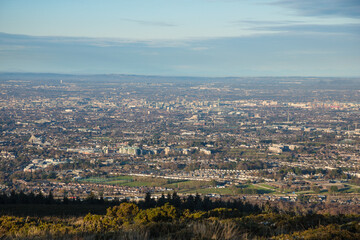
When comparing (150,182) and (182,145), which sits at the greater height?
(150,182)

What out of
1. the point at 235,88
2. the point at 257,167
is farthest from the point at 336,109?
the point at 257,167

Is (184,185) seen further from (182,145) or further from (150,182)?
(182,145)

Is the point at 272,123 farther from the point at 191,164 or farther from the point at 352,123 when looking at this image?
the point at 191,164

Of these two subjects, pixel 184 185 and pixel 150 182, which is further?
pixel 150 182

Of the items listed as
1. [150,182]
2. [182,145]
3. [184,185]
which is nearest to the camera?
[184,185]

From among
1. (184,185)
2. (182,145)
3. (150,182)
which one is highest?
(184,185)

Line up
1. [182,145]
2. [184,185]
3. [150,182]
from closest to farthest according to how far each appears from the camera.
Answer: [184,185]
[150,182]
[182,145]

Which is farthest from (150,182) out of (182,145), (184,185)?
(182,145)

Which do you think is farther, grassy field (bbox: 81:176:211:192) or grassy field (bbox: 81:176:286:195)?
grassy field (bbox: 81:176:211:192)

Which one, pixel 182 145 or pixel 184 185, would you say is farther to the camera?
pixel 182 145

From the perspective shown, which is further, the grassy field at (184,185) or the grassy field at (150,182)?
the grassy field at (150,182)

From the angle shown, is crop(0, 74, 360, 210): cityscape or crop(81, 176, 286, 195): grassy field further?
crop(0, 74, 360, 210): cityscape
